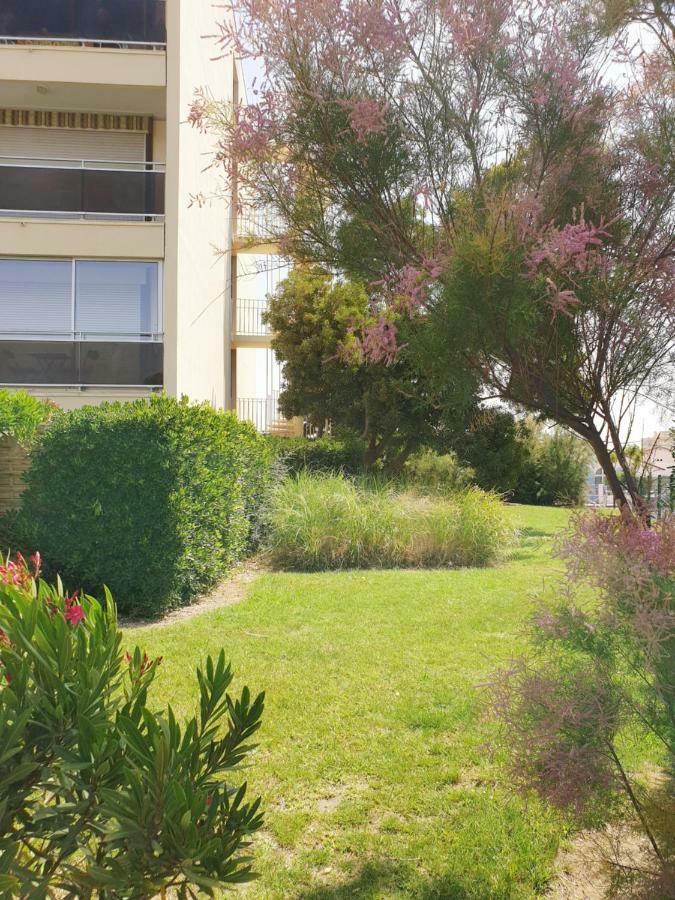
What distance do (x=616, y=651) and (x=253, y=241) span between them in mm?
2369

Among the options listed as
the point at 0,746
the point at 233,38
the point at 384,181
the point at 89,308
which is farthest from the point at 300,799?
the point at 89,308

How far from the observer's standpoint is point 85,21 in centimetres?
1257

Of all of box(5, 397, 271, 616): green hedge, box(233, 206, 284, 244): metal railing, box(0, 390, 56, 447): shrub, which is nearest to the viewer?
box(233, 206, 284, 244): metal railing

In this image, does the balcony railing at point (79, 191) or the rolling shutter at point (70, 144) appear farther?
the rolling shutter at point (70, 144)

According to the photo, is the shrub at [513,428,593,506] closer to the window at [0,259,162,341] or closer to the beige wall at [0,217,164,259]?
the window at [0,259,162,341]

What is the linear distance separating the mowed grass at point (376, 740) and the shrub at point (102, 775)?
99cm

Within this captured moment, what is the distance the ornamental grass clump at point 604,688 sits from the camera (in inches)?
93.3

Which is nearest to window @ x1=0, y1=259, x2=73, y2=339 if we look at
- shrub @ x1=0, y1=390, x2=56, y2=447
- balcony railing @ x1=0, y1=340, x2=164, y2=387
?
balcony railing @ x1=0, y1=340, x2=164, y2=387

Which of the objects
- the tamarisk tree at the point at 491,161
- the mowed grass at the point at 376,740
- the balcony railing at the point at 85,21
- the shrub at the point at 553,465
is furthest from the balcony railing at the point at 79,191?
the shrub at the point at 553,465

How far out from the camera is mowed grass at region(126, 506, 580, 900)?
3090 mm

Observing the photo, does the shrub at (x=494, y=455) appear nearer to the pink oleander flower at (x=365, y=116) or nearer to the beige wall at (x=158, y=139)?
the beige wall at (x=158, y=139)

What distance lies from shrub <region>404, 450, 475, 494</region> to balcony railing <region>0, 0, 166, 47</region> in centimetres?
987

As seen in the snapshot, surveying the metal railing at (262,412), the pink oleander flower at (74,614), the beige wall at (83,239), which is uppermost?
the beige wall at (83,239)

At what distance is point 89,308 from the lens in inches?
502
